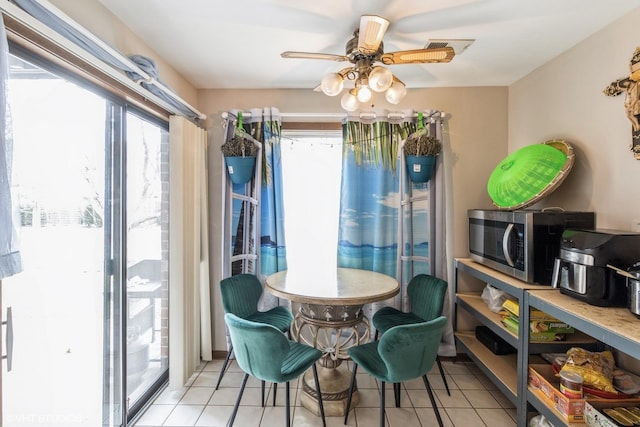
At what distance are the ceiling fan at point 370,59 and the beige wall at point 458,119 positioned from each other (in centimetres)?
93

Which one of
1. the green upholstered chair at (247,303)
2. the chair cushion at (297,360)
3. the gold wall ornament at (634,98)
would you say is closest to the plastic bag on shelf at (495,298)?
the gold wall ornament at (634,98)

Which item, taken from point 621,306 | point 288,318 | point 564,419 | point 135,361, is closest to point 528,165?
point 621,306

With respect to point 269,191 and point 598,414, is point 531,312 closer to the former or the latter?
point 598,414

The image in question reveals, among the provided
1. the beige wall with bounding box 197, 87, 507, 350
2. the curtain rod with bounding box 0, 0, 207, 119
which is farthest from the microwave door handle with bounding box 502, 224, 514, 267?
the curtain rod with bounding box 0, 0, 207, 119

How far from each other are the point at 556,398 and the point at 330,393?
1278 millimetres

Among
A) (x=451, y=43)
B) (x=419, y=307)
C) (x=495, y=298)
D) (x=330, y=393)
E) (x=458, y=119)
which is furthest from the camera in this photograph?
(x=458, y=119)

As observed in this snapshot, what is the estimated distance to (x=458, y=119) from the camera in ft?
8.59

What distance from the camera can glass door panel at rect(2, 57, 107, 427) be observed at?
125 centimetres

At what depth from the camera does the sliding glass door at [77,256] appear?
126 cm

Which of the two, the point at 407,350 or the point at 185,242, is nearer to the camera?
the point at 407,350

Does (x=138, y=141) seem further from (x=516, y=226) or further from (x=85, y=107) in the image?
Answer: (x=516, y=226)

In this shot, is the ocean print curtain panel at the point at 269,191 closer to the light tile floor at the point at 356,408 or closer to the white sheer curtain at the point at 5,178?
the light tile floor at the point at 356,408

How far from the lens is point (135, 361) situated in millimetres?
2068

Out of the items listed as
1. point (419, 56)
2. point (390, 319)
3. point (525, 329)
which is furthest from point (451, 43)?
point (390, 319)
